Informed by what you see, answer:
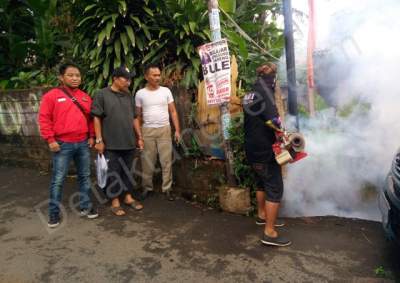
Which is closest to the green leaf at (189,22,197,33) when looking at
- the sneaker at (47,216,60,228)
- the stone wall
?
the stone wall

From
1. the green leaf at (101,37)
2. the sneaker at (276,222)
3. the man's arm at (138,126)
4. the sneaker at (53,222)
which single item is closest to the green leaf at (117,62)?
the green leaf at (101,37)

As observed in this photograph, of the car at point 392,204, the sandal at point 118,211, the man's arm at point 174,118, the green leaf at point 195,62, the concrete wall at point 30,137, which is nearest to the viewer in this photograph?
the car at point 392,204

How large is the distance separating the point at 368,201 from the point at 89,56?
16.5ft

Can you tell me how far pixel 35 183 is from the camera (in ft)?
21.7

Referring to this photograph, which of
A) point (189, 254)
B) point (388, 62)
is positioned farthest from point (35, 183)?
point (388, 62)

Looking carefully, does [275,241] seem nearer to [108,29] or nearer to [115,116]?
[115,116]

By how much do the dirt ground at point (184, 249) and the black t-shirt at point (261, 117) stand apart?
1046mm

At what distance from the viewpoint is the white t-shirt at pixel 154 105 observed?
5.11 metres

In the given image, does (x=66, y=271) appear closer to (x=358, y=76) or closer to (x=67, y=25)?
(x=358, y=76)

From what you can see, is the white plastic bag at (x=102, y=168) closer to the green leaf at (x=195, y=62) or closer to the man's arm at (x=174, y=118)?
the man's arm at (x=174, y=118)

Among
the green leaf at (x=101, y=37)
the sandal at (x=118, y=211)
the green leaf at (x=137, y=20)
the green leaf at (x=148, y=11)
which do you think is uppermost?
the green leaf at (x=148, y=11)

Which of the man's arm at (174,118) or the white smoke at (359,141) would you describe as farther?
the man's arm at (174,118)

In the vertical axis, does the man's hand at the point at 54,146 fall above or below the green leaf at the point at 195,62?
below

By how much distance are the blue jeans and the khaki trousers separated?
35.1 inches
